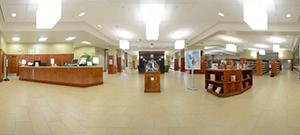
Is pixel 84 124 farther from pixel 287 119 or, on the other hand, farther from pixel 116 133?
pixel 287 119

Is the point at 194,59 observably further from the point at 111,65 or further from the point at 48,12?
the point at 111,65

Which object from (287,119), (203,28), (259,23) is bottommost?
(287,119)

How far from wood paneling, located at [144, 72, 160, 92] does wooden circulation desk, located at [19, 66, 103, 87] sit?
2.86 m

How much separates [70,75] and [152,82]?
399cm

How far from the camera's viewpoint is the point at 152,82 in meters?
7.20

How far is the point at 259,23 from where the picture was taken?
14.8 ft

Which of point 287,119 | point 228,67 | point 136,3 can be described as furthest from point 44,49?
point 287,119

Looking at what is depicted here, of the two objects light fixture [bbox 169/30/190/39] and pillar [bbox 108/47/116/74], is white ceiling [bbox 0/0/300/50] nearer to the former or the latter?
light fixture [bbox 169/30/190/39]

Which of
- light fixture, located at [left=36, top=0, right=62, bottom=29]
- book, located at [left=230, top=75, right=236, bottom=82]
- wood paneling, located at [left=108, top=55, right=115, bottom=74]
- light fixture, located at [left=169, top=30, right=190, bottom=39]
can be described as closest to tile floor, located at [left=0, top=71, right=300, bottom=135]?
book, located at [left=230, top=75, right=236, bottom=82]

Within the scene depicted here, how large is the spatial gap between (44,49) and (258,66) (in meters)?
17.5

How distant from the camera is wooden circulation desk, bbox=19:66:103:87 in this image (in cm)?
859

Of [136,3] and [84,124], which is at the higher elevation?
[136,3]

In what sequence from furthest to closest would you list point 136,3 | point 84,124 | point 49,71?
point 49,71
point 136,3
point 84,124

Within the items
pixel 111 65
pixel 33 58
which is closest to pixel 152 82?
pixel 111 65
